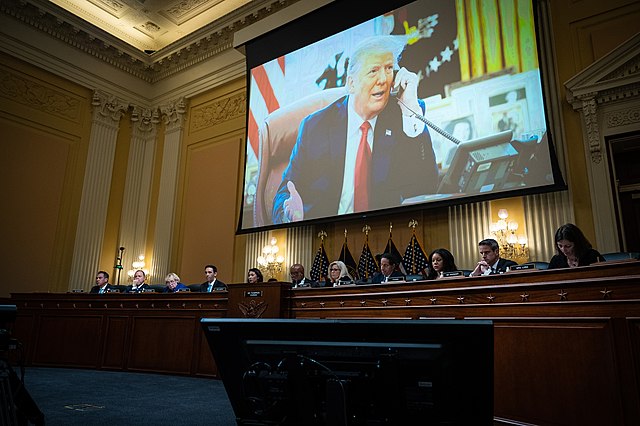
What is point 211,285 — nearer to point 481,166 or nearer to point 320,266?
point 320,266

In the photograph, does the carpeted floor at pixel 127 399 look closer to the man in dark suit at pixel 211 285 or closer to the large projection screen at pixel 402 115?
the man in dark suit at pixel 211 285

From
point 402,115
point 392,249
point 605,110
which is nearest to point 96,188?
point 392,249

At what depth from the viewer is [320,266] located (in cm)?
691

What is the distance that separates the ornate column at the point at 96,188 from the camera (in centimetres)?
877

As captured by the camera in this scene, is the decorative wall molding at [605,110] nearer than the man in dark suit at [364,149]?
Yes

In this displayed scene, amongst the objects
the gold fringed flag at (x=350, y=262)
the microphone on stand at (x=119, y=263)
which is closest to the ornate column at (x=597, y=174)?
the gold fringed flag at (x=350, y=262)

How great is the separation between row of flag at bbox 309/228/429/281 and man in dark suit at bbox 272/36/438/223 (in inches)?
23.1

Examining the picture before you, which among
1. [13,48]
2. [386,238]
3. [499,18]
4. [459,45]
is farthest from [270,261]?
[13,48]

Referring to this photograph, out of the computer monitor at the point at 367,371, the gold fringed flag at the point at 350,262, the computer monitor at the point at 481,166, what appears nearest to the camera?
the computer monitor at the point at 367,371

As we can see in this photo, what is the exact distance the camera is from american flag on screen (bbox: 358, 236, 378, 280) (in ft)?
21.1

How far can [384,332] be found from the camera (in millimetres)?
1097

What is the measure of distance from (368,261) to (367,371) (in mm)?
5362

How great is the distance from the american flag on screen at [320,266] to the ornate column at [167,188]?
3.45 metres

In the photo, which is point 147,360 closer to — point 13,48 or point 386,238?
point 386,238
